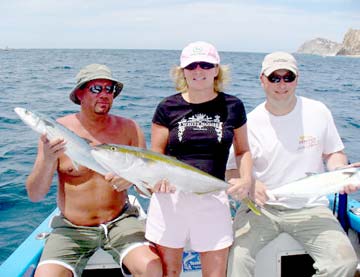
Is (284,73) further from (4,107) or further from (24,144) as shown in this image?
(4,107)

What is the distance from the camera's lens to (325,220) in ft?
10.5

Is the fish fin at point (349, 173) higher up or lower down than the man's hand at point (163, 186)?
higher up

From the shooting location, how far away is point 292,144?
11.1 ft

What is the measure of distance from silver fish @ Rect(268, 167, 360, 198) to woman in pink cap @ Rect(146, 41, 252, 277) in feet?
1.11

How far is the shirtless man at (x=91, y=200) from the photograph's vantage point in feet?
9.67

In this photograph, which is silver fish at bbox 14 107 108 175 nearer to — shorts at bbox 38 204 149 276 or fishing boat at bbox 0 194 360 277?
shorts at bbox 38 204 149 276

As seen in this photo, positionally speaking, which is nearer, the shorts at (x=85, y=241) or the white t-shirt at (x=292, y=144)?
the shorts at (x=85, y=241)

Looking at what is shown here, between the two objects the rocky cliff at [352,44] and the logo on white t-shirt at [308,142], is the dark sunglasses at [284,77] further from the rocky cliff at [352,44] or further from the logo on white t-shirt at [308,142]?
the rocky cliff at [352,44]

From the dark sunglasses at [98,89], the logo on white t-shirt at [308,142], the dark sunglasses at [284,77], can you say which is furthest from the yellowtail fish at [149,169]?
the dark sunglasses at [284,77]

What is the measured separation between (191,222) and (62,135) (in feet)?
3.39

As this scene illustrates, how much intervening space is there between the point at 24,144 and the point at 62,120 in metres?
5.56

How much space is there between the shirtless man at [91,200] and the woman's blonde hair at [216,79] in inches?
18.8

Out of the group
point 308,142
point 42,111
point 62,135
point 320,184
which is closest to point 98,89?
point 62,135

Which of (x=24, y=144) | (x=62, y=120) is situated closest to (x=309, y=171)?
(x=62, y=120)
